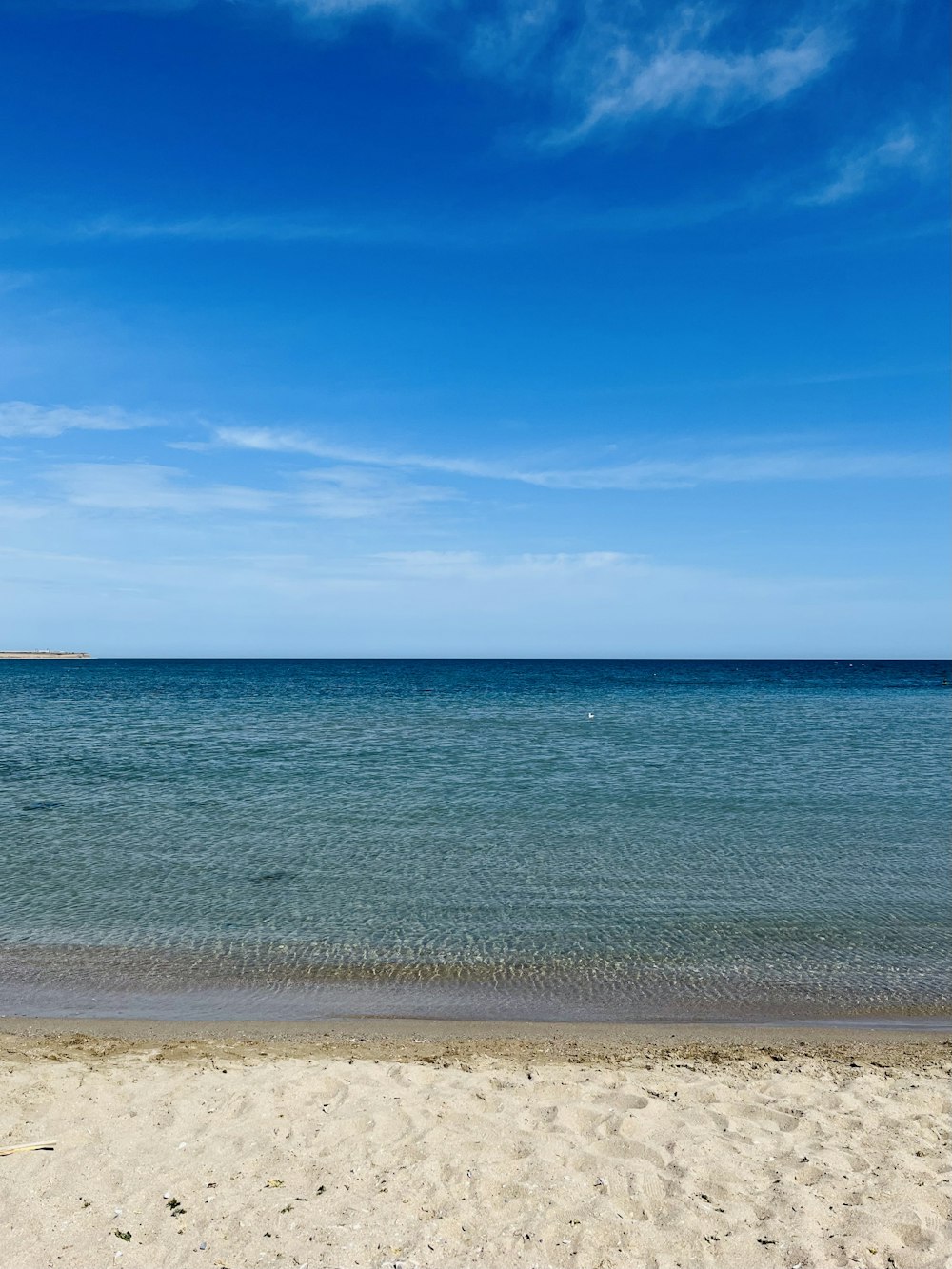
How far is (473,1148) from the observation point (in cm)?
634

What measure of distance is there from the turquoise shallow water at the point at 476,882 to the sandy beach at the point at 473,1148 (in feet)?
3.81

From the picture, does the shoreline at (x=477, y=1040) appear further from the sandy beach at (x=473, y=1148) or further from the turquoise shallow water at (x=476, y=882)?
the turquoise shallow water at (x=476, y=882)

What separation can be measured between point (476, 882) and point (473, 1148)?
836 cm

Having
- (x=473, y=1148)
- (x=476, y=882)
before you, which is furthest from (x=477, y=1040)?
(x=476, y=882)

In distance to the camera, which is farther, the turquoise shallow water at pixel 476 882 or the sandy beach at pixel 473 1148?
the turquoise shallow water at pixel 476 882

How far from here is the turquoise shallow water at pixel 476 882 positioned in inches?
404

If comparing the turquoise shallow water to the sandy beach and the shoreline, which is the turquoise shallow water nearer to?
the shoreline

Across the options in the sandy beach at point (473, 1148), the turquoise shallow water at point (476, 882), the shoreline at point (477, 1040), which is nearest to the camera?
the sandy beach at point (473, 1148)

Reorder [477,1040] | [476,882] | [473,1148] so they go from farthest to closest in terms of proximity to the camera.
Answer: [476,882] < [477,1040] < [473,1148]

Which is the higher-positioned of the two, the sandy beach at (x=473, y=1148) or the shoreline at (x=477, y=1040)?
the sandy beach at (x=473, y=1148)

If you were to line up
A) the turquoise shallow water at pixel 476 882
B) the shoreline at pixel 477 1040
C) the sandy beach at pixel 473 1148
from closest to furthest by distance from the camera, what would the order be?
the sandy beach at pixel 473 1148
the shoreline at pixel 477 1040
the turquoise shallow water at pixel 476 882

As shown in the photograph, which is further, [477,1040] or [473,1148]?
[477,1040]

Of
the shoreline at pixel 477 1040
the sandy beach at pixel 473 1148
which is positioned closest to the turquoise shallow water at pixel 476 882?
the shoreline at pixel 477 1040

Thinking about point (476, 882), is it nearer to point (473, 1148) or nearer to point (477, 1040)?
point (477, 1040)
